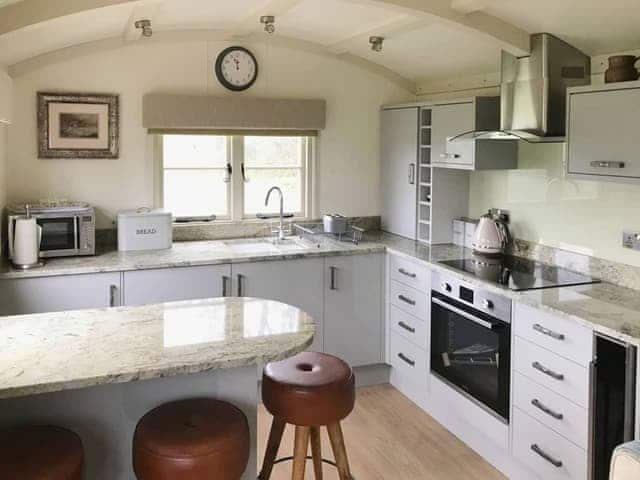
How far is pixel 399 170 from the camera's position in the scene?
4.73 meters

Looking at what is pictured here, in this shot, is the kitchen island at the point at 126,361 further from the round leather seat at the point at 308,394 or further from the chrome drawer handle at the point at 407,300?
the chrome drawer handle at the point at 407,300

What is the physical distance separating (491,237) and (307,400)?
194 centimetres

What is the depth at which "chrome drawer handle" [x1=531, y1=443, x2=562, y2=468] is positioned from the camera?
2865 millimetres

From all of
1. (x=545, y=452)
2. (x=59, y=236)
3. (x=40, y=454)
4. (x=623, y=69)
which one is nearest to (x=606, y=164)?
(x=623, y=69)

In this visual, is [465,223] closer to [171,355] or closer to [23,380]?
[171,355]

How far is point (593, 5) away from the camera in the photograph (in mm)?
2916

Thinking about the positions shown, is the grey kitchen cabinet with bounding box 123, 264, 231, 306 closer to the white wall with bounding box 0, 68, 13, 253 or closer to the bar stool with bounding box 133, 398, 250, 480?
the white wall with bounding box 0, 68, 13, 253

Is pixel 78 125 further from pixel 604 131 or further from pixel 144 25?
pixel 604 131

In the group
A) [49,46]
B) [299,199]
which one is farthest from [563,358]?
[49,46]

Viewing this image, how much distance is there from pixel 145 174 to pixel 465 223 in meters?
2.12

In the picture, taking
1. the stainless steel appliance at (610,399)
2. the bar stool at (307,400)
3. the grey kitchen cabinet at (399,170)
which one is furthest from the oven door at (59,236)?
the stainless steel appliance at (610,399)

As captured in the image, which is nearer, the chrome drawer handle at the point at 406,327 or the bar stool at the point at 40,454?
the bar stool at the point at 40,454

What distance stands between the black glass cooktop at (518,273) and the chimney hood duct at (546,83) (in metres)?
0.70

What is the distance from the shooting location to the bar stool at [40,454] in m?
1.87
